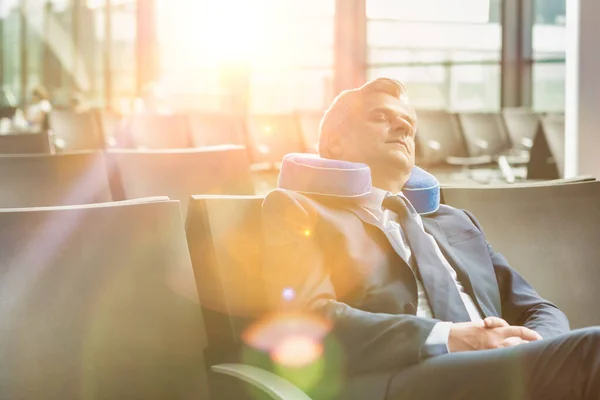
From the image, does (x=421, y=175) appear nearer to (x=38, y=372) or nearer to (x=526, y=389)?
(x=526, y=389)

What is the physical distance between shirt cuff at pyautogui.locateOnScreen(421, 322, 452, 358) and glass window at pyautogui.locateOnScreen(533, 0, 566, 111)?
9.48 m

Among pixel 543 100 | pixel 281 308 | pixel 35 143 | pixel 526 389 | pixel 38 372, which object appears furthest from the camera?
pixel 543 100

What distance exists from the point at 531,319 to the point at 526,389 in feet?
1.78

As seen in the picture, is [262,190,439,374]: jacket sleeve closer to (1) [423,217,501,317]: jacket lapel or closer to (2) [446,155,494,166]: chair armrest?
(1) [423,217,501,317]: jacket lapel

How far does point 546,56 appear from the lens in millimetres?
10992

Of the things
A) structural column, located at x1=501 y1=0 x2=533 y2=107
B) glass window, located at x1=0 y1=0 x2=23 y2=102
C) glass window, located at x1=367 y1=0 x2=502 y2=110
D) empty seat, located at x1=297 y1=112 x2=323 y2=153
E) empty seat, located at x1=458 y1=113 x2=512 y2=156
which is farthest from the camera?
glass window, located at x1=0 y1=0 x2=23 y2=102

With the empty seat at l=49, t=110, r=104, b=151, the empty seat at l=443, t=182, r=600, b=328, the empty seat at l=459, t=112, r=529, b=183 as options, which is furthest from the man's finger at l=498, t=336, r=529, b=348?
the empty seat at l=459, t=112, r=529, b=183

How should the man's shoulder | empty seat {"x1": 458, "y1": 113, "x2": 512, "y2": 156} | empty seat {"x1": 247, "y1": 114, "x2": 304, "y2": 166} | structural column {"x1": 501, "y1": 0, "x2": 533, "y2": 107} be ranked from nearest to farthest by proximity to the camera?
the man's shoulder
empty seat {"x1": 247, "y1": 114, "x2": 304, "y2": 166}
empty seat {"x1": 458, "y1": 113, "x2": 512, "y2": 156}
structural column {"x1": 501, "y1": 0, "x2": 533, "y2": 107}

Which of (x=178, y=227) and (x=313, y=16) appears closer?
(x=178, y=227)

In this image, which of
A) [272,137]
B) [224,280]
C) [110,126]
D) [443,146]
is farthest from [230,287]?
[443,146]

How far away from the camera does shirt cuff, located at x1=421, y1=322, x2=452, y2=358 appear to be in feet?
5.42

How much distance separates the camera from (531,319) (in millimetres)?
1984

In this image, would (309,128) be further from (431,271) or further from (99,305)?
Result: (99,305)

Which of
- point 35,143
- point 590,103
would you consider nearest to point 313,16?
point 35,143
